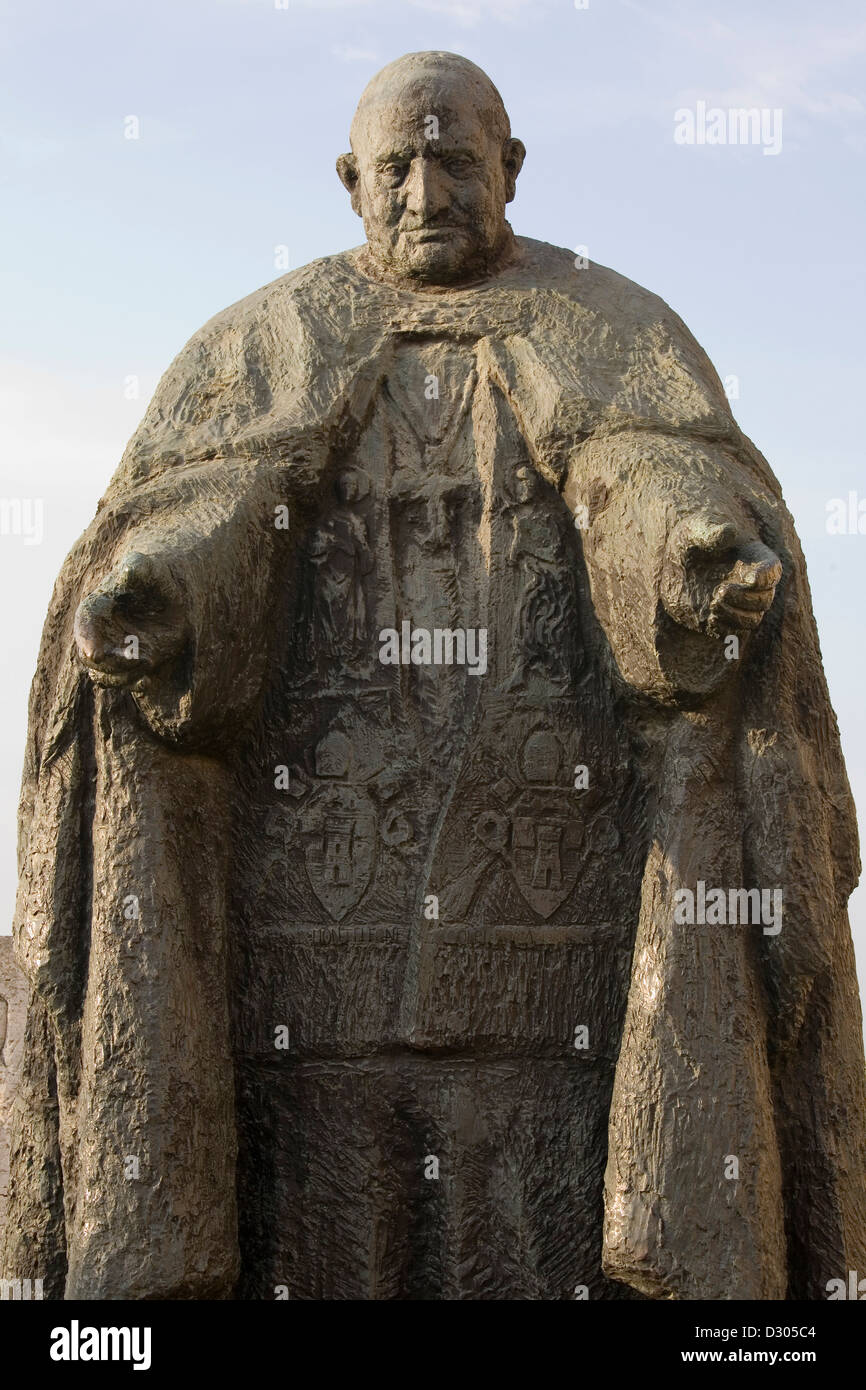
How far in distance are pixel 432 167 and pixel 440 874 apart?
207 cm

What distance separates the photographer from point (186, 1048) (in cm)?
573

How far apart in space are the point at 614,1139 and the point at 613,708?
1214 millimetres

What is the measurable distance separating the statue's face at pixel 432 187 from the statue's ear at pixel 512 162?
0.06m

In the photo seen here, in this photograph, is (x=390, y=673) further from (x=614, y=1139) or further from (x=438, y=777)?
(x=614, y=1139)

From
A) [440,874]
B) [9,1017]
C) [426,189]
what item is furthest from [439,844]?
[9,1017]

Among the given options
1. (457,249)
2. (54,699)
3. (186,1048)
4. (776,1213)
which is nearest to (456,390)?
(457,249)

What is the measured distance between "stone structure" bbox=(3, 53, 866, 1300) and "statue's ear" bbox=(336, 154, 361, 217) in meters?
0.21

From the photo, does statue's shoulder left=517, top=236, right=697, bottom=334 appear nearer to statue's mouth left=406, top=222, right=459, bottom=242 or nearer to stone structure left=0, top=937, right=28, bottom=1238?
statue's mouth left=406, top=222, right=459, bottom=242

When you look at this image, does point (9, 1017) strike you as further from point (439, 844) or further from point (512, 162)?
point (512, 162)

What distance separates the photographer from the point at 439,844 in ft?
19.6

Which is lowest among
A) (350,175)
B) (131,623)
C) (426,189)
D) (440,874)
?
(440,874)

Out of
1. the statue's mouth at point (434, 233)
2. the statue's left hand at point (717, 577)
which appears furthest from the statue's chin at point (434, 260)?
the statue's left hand at point (717, 577)

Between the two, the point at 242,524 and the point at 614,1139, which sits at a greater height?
the point at 242,524
